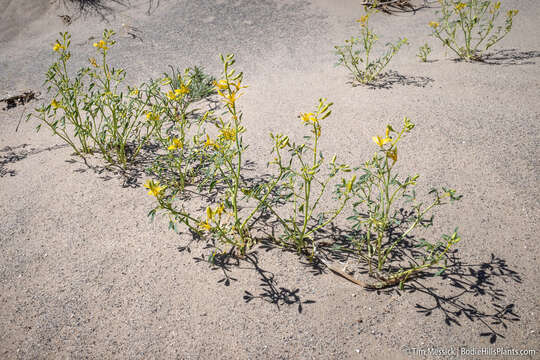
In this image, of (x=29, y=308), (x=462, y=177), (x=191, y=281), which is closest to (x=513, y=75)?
(x=462, y=177)

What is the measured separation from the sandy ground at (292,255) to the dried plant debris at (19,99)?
0.46 feet

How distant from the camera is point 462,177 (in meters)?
2.45

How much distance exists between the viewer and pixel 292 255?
202cm

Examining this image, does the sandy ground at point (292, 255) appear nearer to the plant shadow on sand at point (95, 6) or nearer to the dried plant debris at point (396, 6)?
the dried plant debris at point (396, 6)

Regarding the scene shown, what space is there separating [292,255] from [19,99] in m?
3.60

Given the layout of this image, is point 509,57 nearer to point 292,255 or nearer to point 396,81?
point 396,81

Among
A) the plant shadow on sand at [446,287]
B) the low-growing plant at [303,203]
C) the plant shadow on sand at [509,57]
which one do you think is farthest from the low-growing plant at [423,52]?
the plant shadow on sand at [446,287]

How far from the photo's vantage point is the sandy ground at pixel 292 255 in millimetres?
1665

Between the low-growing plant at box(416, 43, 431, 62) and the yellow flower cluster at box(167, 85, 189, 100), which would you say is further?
the low-growing plant at box(416, 43, 431, 62)

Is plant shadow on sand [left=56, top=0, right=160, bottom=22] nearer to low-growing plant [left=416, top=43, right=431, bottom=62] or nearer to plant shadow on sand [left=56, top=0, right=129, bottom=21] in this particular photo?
plant shadow on sand [left=56, top=0, right=129, bottom=21]

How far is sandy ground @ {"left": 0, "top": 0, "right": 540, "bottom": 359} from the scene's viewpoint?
5.46 feet

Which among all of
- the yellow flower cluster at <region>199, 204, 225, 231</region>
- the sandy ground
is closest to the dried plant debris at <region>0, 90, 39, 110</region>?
the sandy ground

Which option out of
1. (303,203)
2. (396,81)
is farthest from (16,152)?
(396,81)

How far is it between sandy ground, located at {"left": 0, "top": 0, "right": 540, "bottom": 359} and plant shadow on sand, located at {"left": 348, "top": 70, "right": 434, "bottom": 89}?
2 centimetres
